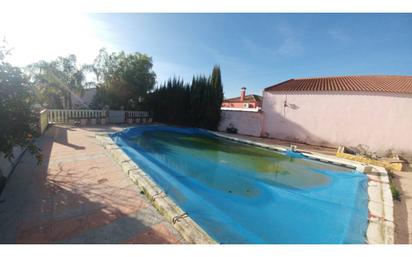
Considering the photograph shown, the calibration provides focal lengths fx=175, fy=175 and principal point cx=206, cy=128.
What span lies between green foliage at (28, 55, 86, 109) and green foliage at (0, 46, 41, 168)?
776 inches

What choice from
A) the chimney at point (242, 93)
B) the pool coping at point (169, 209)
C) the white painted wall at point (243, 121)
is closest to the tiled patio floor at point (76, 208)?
the pool coping at point (169, 209)

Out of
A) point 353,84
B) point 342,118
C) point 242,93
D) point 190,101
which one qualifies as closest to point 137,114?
point 190,101

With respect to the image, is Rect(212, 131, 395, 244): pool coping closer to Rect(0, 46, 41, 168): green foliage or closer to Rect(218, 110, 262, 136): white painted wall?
Rect(0, 46, 41, 168): green foliage

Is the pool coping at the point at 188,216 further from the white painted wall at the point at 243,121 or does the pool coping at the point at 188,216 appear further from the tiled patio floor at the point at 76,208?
the white painted wall at the point at 243,121

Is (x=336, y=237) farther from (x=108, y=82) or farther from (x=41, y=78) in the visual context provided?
(x=41, y=78)

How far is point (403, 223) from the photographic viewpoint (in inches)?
150

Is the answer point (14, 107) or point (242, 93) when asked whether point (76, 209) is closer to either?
point (14, 107)

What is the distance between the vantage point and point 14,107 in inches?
128

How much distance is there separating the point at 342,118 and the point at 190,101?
1357 cm

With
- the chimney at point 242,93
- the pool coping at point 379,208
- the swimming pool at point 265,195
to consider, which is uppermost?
the chimney at point 242,93

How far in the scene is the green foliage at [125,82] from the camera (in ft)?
62.3

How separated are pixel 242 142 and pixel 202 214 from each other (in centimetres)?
998

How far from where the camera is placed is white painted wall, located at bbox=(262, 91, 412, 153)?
36.0 ft

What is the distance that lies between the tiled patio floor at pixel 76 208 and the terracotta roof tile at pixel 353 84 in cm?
1491
